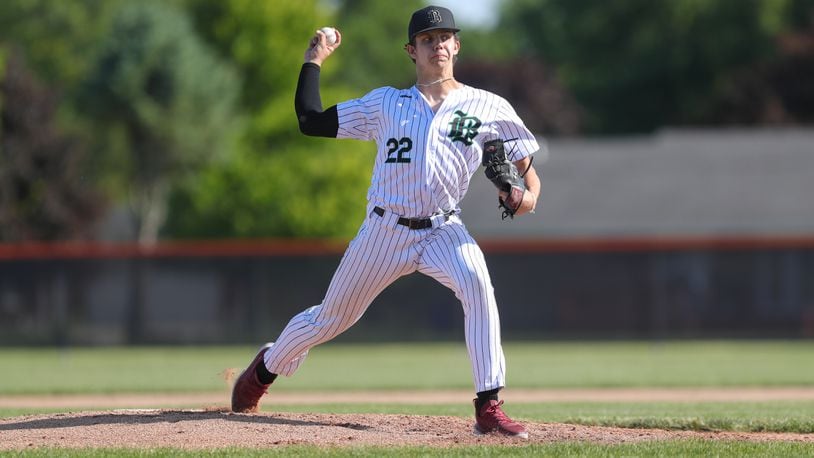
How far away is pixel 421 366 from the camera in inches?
600

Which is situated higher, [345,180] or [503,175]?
[345,180]

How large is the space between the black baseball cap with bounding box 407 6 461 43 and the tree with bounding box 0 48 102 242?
1940 centimetres

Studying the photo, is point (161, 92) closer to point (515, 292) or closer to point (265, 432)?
point (515, 292)

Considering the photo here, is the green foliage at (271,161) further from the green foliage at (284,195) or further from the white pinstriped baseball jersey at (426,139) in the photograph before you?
the white pinstriped baseball jersey at (426,139)

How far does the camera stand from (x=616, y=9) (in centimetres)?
4641

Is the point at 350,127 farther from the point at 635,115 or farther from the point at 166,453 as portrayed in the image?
the point at 635,115

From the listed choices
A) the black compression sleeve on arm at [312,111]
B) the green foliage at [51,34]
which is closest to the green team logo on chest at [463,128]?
the black compression sleeve on arm at [312,111]

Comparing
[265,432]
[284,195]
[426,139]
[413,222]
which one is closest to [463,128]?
[426,139]

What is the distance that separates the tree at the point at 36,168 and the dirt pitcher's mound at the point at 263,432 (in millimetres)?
18432

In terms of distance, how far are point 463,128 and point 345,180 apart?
68.4ft

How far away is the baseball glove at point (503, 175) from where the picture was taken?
20.1ft

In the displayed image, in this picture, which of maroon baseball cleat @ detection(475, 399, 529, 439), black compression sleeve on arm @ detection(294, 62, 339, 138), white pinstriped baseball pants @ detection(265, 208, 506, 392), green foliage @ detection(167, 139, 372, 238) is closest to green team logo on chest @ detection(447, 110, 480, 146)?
white pinstriped baseball pants @ detection(265, 208, 506, 392)

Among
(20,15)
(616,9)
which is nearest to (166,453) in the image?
(20,15)

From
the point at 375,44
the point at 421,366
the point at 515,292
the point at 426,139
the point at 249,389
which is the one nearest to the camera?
the point at 426,139
